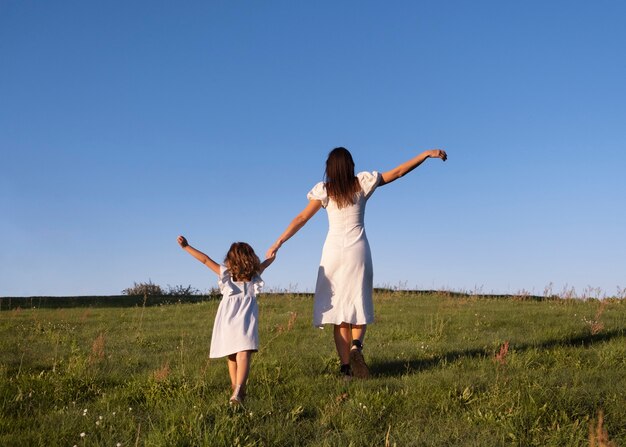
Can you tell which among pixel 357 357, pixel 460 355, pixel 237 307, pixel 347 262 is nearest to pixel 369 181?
pixel 347 262

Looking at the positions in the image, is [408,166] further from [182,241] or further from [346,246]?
[182,241]

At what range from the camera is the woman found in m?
7.23

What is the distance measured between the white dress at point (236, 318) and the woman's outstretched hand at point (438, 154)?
8.41ft

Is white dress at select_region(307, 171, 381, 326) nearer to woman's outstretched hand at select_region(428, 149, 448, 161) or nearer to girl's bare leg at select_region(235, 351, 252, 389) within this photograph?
woman's outstretched hand at select_region(428, 149, 448, 161)

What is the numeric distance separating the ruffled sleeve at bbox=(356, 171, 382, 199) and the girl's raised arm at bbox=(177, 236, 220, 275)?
2.06 meters

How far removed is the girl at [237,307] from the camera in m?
6.12

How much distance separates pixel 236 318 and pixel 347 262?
5.44ft

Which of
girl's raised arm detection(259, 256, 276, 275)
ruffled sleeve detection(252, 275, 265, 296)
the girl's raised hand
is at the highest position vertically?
the girl's raised hand

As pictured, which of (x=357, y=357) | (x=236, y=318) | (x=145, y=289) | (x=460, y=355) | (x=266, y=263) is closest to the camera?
(x=236, y=318)

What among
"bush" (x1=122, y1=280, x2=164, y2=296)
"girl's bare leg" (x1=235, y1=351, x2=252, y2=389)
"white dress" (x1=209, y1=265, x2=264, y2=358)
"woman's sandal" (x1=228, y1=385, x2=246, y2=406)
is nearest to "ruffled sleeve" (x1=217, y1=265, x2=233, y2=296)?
"white dress" (x1=209, y1=265, x2=264, y2=358)

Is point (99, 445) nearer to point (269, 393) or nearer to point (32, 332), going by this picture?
point (269, 393)

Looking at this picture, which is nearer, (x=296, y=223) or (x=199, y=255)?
(x=199, y=255)

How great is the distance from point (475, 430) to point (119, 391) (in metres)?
3.83

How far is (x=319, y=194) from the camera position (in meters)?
7.31
